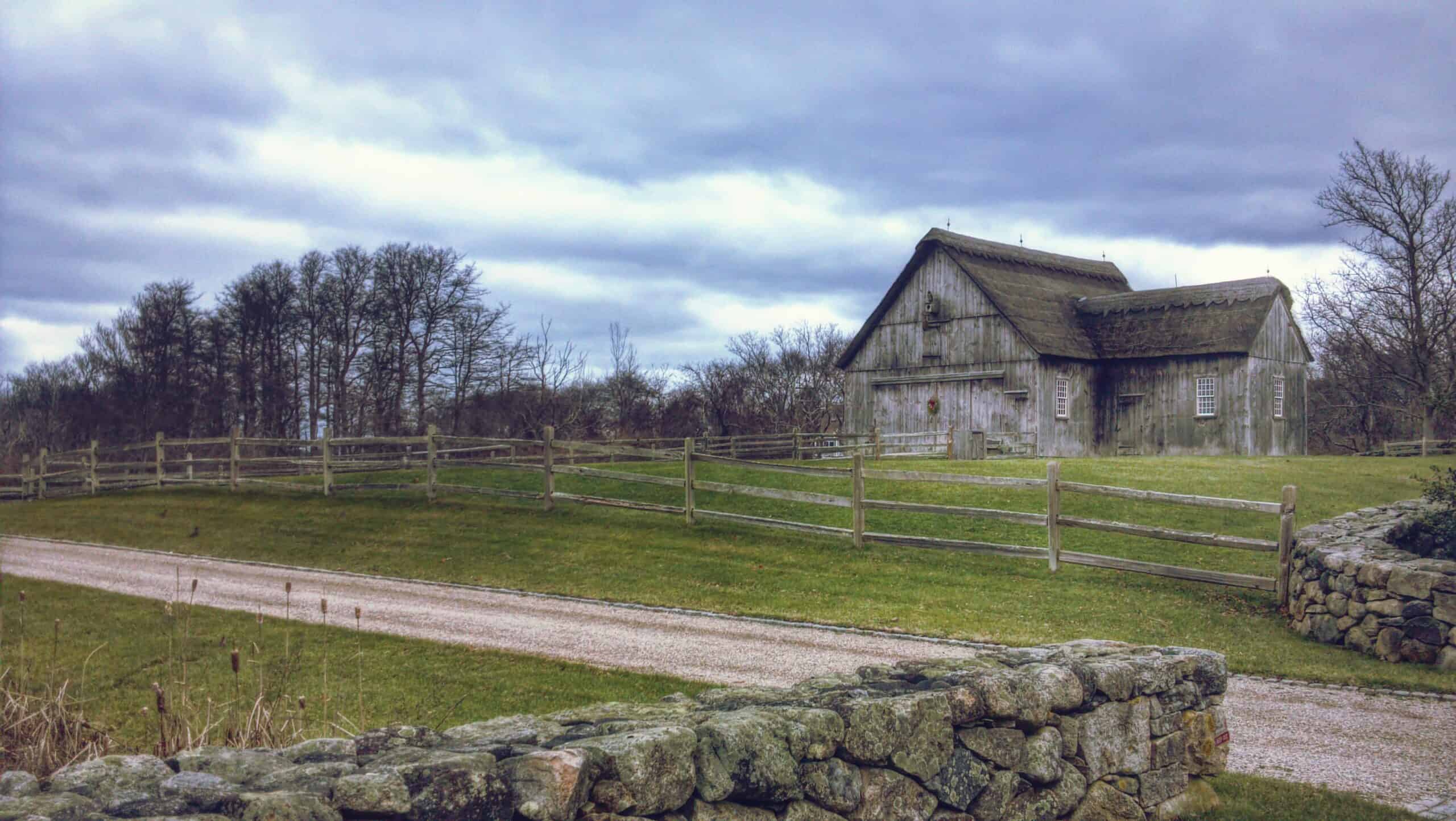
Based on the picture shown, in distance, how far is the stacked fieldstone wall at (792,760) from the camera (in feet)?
11.3

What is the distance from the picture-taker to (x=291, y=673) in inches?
333

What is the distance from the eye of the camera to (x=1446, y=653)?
33.9ft

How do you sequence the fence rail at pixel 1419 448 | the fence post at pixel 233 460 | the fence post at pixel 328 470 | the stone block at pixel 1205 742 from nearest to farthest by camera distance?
1. the stone block at pixel 1205 742
2. the fence post at pixel 328 470
3. the fence post at pixel 233 460
4. the fence rail at pixel 1419 448

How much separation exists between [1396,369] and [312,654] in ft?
145

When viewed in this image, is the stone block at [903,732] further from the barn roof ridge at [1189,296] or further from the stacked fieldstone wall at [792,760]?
the barn roof ridge at [1189,296]

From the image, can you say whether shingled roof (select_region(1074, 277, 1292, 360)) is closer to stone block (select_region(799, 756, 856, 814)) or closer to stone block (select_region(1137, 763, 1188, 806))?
stone block (select_region(1137, 763, 1188, 806))

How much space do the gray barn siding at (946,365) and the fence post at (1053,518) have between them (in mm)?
19426

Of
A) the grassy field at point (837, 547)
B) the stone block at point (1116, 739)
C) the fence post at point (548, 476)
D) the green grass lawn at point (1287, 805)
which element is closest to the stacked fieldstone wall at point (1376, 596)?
the grassy field at point (837, 547)

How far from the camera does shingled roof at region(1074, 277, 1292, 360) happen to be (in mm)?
34375

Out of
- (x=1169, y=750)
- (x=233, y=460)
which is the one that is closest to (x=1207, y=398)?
(x=233, y=460)

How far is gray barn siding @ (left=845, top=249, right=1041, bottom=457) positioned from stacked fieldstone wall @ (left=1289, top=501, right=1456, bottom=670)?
21520mm

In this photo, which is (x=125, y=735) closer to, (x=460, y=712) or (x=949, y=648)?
(x=460, y=712)

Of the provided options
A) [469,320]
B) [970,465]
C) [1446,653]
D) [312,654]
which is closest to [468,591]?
[312,654]

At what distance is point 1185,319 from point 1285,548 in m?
24.8
